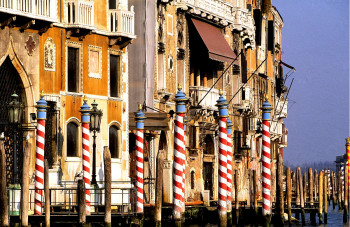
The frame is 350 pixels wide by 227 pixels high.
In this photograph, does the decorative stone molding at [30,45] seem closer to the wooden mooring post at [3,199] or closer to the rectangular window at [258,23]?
the wooden mooring post at [3,199]

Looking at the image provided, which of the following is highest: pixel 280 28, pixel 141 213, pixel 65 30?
pixel 280 28

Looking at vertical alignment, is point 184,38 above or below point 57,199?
above

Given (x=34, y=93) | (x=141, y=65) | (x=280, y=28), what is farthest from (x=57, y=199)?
(x=280, y=28)

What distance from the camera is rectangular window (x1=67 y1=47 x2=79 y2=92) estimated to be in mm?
31766

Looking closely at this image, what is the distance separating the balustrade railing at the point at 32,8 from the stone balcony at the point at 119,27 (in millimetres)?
2731

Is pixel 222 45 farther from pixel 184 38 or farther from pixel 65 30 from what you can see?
pixel 65 30

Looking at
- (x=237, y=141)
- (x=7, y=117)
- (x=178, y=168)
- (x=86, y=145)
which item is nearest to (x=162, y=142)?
(x=237, y=141)

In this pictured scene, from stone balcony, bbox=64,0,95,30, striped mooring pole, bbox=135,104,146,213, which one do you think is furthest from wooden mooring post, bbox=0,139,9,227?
stone balcony, bbox=64,0,95,30

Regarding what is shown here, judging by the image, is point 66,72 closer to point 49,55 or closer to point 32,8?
point 49,55

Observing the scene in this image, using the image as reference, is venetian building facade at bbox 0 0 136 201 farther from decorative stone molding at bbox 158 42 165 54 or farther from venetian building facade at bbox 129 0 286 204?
decorative stone molding at bbox 158 42 165 54

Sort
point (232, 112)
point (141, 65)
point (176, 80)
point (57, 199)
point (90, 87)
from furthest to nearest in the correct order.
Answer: point (232, 112), point (176, 80), point (141, 65), point (90, 87), point (57, 199)

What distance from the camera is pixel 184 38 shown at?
4100cm

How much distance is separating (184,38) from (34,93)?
11.8m

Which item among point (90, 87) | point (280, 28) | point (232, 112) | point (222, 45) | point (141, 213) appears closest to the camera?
point (141, 213)
